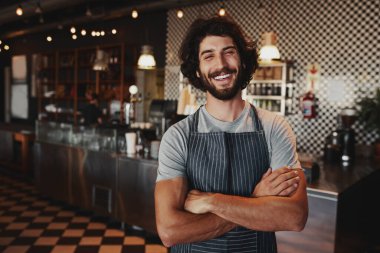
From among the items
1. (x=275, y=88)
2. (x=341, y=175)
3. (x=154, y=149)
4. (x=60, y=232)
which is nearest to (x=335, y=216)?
(x=341, y=175)

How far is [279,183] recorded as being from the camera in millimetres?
1468

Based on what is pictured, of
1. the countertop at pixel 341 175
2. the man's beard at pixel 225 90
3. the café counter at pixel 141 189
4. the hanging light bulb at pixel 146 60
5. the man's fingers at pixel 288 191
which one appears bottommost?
the café counter at pixel 141 189

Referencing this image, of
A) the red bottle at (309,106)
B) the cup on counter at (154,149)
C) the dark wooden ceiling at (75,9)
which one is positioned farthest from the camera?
the dark wooden ceiling at (75,9)

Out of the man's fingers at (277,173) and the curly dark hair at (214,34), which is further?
the curly dark hair at (214,34)

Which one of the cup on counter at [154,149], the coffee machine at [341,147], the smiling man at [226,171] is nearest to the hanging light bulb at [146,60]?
the cup on counter at [154,149]

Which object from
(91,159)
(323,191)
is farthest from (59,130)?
(323,191)

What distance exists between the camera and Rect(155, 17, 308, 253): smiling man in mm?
1447

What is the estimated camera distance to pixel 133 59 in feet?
28.2

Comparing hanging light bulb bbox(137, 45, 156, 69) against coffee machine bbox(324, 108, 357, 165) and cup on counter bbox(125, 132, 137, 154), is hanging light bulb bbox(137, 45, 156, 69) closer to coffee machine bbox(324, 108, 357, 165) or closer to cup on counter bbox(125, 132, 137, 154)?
cup on counter bbox(125, 132, 137, 154)

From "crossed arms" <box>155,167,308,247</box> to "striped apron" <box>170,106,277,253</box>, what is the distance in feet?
0.19

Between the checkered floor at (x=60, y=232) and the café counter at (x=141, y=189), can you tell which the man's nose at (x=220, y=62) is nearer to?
the café counter at (x=141, y=189)

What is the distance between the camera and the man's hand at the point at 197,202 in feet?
→ 4.73

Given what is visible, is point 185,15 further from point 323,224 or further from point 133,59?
point 323,224

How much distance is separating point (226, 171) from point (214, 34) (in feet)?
1.95
